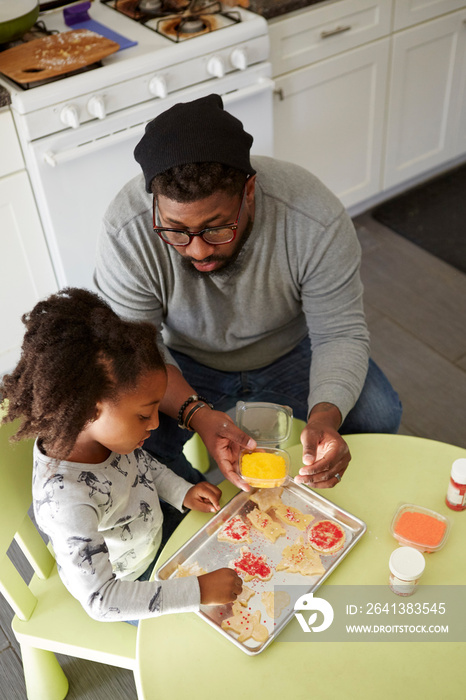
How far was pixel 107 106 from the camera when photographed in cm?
197

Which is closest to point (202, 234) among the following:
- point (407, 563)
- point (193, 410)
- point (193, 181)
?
point (193, 181)

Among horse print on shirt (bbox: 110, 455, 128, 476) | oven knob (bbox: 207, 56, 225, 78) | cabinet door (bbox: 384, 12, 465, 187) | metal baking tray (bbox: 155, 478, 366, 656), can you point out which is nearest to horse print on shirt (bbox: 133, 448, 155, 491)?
horse print on shirt (bbox: 110, 455, 128, 476)

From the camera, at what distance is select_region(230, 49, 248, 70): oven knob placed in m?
2.07

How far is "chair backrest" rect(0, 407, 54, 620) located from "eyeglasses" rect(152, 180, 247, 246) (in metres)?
0.45

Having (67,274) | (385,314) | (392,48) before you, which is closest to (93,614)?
(67,274)

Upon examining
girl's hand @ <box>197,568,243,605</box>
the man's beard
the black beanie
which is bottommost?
girl's hand @ <box>197,568,243,605</box>

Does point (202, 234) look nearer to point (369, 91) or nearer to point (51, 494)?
point (51, 494)

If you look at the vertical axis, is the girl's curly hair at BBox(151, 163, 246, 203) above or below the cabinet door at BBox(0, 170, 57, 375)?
above

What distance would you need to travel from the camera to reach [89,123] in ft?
6.45

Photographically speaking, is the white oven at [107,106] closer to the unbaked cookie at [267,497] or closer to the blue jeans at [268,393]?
the blue jeans at [268,393]

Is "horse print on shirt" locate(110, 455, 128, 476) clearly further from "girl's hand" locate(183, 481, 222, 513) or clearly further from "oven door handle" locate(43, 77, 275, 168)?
"oven door handle" locate(43, 77, 275, 168)

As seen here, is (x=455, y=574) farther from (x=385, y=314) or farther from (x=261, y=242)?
(x=385, y=314)

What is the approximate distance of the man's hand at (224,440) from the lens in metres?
1.28

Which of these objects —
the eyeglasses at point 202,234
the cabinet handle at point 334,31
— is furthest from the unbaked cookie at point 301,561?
the cabinet handle at point 334,31
